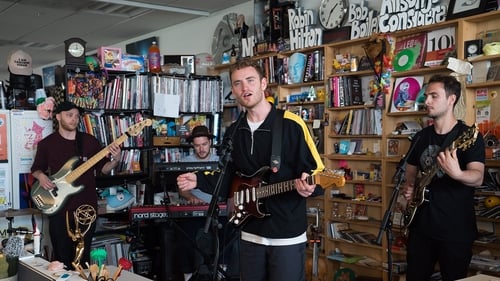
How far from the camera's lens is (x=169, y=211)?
3.83 meters

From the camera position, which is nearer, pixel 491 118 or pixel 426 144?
pixel 426 144

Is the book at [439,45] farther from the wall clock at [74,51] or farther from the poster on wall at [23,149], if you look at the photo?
the poster on wall at [23,149]

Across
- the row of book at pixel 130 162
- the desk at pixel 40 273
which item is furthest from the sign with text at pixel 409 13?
the desk at pixel 40 273

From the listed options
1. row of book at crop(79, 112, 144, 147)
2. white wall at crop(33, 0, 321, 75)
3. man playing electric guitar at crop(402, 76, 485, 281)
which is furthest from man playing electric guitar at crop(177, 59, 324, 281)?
white wall at crop(33, 0, 321, 75)

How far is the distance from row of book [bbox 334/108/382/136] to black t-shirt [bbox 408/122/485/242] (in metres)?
1.50

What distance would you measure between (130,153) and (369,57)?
2422mm

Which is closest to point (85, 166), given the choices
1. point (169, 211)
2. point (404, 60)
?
point (169, 211)

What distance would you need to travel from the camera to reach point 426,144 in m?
2.80

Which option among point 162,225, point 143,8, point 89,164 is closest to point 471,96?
point 162,225

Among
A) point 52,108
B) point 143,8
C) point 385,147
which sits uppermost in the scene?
point 143,8

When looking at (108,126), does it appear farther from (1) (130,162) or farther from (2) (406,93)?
(2) (406,93)

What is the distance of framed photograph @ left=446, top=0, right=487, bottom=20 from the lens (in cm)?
351

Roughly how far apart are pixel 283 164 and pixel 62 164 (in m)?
2.24

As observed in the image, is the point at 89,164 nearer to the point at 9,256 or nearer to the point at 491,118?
the point at 9,256
